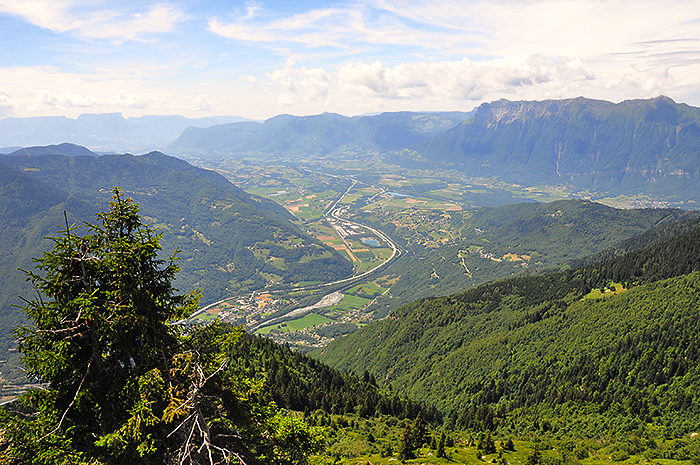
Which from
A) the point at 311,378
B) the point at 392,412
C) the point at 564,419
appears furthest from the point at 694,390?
the point at 311,378

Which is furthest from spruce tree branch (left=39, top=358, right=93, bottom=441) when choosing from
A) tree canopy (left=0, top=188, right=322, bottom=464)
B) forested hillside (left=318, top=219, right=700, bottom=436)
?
forested hillside (left=318, top=219, right=700, bottom=436)

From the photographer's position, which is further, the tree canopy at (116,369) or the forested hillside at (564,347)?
the forested hillside at (564,347)

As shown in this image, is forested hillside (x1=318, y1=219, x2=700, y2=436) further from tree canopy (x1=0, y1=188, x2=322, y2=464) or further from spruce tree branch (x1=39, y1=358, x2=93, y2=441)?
spruce tree branch (x1=39, y1=358, x2=93, y2=441)

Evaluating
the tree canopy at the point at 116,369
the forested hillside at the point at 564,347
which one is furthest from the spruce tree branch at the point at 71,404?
the forested hillside at the point at 564,347

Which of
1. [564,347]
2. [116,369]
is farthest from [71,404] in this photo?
[564,347]

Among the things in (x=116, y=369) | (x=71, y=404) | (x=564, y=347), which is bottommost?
(x=564, y=347)

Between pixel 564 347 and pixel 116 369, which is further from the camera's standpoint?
pixel 564 347

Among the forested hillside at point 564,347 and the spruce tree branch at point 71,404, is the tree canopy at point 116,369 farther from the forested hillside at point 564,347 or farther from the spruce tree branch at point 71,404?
the forested hillside at point 564,347

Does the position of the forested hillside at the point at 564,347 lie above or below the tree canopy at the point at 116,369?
below

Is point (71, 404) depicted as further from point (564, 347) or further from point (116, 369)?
point (564, 347)
